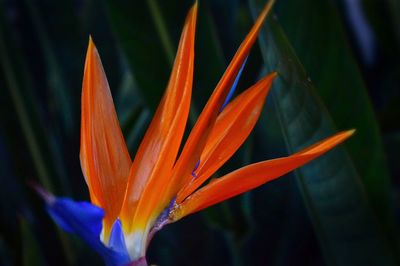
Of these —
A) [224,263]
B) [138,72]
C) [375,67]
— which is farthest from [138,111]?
[375,67]

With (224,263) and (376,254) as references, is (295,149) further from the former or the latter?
(224,263)

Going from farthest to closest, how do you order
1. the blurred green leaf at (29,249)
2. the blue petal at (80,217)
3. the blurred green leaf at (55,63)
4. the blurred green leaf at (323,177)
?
1. the blurred green leaf at (55,63)
2. the blurred green leaf at (29,249)
3. the blurred green leaf at (323,177)
4. the blue petal at (80,217)

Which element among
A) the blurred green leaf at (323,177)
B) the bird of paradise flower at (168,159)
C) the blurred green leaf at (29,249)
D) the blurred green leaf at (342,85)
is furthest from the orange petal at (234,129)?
the blurred green leaf at (29,249)

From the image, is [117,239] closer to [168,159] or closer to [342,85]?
[168,159]

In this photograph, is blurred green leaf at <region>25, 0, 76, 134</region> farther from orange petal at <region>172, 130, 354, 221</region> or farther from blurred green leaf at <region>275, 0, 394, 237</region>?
orange petal at <region>172, 130, 354, 221</region>

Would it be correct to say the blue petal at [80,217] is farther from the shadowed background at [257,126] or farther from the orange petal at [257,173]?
the shadowed background at [257,126]

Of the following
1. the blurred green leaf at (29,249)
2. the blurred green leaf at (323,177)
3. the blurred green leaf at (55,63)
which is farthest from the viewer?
the blurred green leaf at (55,63)
